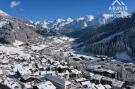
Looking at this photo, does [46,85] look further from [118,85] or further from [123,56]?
[123,56]

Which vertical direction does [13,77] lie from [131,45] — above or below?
below

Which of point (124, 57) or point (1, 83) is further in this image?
point (124, 57)

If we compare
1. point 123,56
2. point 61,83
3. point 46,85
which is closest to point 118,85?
point 61,83

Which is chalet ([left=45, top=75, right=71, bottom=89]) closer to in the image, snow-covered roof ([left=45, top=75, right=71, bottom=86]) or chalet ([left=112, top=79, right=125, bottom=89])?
snow-covered roof ([left=45, top=75, right=71, bottom=86])

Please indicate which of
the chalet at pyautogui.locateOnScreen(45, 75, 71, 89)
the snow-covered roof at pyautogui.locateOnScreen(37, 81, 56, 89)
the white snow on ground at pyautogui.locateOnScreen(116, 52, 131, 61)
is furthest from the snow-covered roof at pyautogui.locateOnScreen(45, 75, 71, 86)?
the white snow on ground at pyautogui.locateOnScreen(116, 52, 131, 61)

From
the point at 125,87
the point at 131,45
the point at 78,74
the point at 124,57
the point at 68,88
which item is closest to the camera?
the point at 68,88

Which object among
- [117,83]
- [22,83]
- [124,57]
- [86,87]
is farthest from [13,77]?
[124,57]

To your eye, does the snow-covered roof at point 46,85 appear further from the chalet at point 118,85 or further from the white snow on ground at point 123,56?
the white snow on ground at point 123,56

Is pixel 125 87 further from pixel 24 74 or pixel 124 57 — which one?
pixel 124 57

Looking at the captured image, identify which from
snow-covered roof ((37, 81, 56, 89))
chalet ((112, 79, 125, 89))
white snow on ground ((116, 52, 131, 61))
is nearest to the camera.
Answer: snow-covered roof ((37, 81, 56, 89))

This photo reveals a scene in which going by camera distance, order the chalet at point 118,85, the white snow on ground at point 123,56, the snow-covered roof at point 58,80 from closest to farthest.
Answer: the snow-covered roof at point 58,80
the chalet at point 118,85
the white snow on ground at point 123,56

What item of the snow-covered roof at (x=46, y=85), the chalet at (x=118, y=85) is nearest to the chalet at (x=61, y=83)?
the snow-covered roof at (x=46, y=85)
